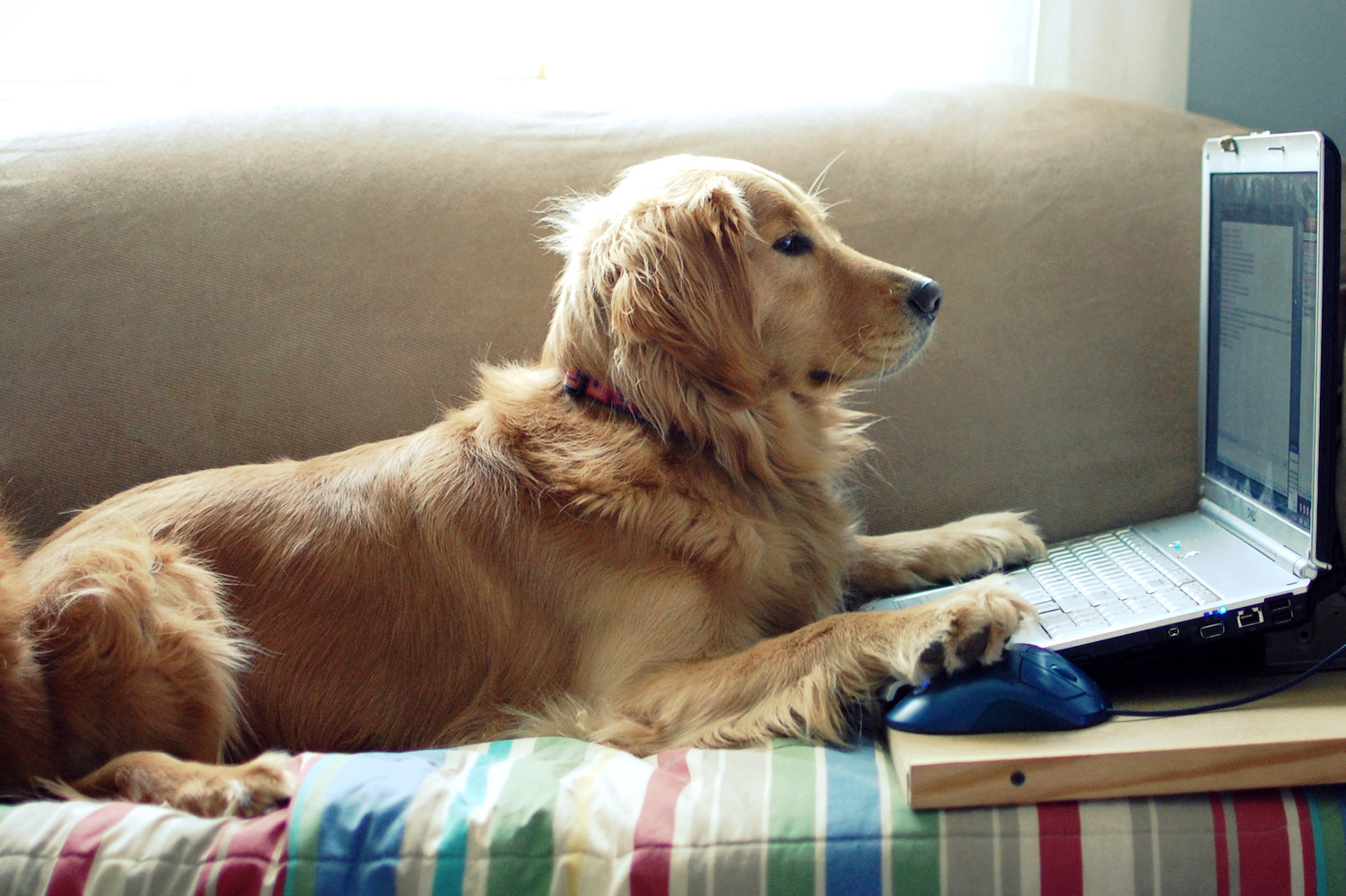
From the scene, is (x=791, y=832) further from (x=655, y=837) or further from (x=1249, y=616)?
(x=1249, y=616)

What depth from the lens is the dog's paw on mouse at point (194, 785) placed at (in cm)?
111

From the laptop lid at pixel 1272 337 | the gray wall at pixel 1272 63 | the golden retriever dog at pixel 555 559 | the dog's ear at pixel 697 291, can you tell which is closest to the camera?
the laptop lid at pixel 1272 337

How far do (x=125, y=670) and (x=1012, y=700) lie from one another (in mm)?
1085

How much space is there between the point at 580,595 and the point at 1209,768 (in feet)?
2.58

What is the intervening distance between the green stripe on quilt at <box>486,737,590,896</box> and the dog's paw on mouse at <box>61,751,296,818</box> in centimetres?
28

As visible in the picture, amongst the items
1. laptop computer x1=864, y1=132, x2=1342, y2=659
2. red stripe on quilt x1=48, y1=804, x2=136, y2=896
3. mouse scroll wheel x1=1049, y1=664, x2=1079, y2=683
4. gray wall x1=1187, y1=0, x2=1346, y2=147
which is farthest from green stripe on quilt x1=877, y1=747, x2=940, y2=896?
gray wall x1=1187, y1=0, x2=1346, y2=147

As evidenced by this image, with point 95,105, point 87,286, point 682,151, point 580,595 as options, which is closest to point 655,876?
point 580,595

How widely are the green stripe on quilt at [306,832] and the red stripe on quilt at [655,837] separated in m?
0.33

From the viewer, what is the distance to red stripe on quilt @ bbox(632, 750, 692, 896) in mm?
948

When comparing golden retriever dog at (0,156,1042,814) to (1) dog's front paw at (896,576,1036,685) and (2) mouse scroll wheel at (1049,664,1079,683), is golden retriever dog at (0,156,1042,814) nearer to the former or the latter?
(1) dog's front paw at (896,576,1036,685)

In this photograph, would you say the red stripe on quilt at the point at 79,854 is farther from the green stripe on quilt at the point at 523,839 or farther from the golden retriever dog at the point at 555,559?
the green stripe on quilt at the point at 523,839

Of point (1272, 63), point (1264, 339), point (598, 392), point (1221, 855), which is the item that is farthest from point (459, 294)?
point (1272, 63)

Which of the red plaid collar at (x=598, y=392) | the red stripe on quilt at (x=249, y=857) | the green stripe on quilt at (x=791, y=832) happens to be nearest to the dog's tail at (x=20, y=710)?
the red stripe on quilt at (x=249, y=857)

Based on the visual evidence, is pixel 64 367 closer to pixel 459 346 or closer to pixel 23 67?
pixel 459 346
